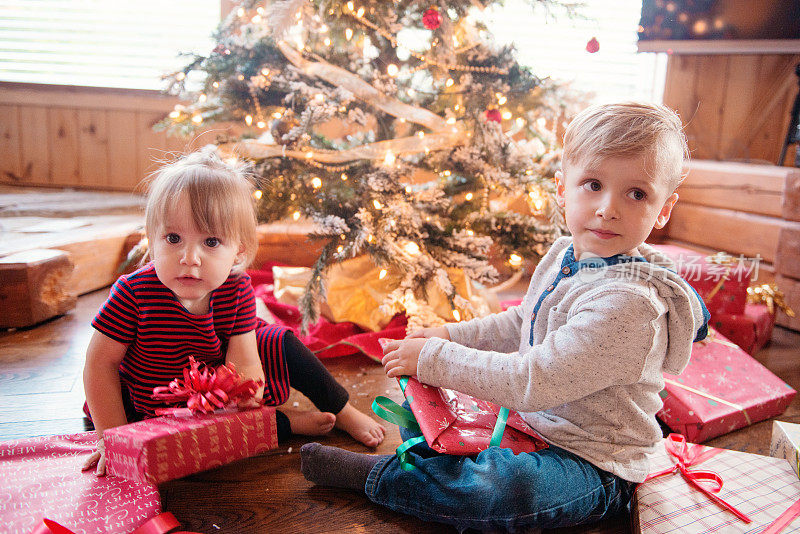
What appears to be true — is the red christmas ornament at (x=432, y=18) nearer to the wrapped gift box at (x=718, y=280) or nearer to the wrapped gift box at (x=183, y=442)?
the wrapped gift box at (x=718, y=280)

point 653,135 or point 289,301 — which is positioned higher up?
point 653,135

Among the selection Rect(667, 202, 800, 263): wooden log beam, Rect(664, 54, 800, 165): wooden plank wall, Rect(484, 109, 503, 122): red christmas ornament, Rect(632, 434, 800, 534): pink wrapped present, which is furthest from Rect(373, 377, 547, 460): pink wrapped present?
Rect(664, 54, 800, 165): wooden plank wall

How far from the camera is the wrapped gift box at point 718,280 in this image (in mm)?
1754

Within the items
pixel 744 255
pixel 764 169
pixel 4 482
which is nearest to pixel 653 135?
pixel 4 482

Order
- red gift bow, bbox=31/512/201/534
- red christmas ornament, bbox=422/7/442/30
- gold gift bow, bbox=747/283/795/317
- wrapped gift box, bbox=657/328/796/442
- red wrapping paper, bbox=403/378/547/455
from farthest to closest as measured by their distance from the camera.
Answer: gold gift bow, bbox=747/283/795/317 < red christmas ornament, bbox=422/7/442/30 < wrapped gift box, bbox=657/328/796/442 < red wrapping paper, bbox=403/378/547/455 < red gift bow, bbox=31/512/201/534

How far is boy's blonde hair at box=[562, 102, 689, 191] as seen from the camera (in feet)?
2.92

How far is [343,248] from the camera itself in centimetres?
166

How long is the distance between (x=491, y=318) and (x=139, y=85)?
8.26 ft

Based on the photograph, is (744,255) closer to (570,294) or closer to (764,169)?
(764,169)

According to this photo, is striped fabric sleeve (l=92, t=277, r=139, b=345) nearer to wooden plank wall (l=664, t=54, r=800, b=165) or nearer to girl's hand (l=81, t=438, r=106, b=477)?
girl's hand (l=81, t=438, r=106, b=477)

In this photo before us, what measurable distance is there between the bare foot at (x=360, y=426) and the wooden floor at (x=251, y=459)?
20mm

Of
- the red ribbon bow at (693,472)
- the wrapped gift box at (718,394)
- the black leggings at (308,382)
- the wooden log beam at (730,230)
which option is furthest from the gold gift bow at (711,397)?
the wooden log beam at (730,230)

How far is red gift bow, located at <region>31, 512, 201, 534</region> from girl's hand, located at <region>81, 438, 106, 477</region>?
0.14 m

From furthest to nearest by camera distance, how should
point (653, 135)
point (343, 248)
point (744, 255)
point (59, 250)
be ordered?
point (744, 255) → point (59, 250) → point (343, 248) → point (653, 135)
